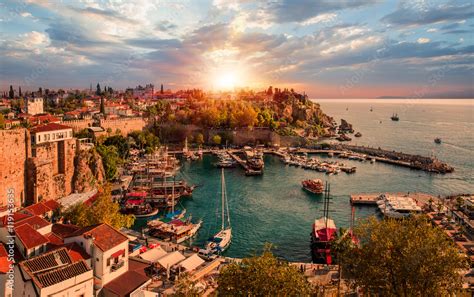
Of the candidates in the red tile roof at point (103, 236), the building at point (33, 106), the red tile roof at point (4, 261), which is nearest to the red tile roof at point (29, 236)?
the red tile roof at point (4, 261)

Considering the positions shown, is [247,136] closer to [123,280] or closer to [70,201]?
[70,201]

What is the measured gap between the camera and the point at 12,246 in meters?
11.7

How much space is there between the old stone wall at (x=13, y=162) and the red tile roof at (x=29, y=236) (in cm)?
893

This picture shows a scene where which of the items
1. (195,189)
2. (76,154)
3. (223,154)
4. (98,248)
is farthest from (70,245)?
(223,154)

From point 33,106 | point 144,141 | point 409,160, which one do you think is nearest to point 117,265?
point 144,141

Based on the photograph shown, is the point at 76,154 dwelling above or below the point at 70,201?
above

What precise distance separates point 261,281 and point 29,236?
842cm

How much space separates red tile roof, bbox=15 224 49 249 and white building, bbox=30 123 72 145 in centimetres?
1400

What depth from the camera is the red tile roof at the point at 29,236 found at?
39.6 feet

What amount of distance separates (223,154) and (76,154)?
82.4 ft

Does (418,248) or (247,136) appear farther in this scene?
(247,136)

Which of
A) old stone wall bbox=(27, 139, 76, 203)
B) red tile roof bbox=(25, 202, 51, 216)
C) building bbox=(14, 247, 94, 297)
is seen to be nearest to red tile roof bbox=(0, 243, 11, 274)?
building bbox=(14, 247, 94, 297)

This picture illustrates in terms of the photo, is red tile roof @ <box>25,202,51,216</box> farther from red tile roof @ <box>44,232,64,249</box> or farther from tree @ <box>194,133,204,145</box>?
tree @ <box>194,133,204,145</box>

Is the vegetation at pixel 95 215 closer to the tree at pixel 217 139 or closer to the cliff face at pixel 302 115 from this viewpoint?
the tree at pixel 217 139
